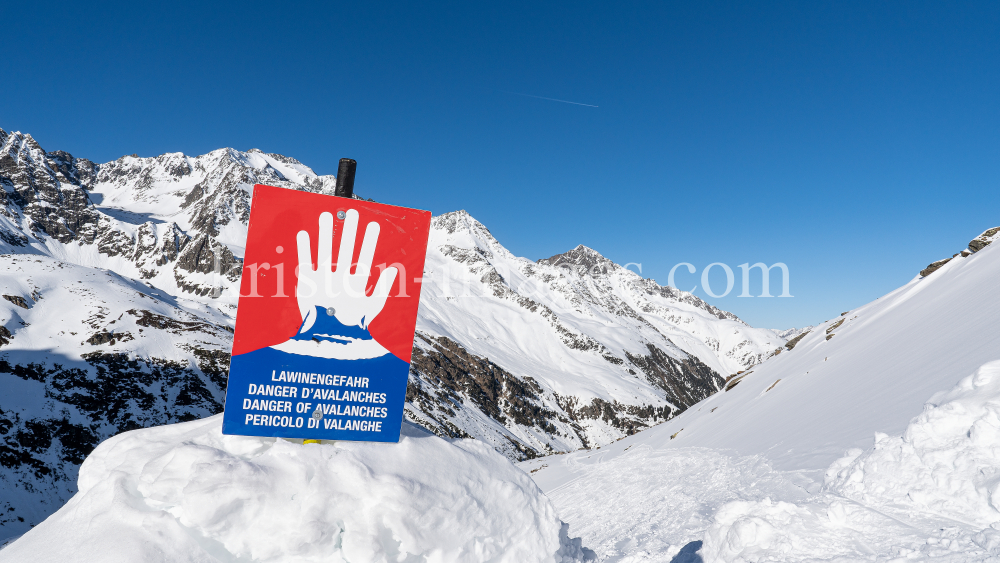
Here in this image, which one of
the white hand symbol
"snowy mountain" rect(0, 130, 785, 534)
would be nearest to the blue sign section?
the white hand symbol

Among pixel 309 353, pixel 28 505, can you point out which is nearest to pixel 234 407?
pixel 309 353

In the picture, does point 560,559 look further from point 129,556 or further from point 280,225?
point 280,225

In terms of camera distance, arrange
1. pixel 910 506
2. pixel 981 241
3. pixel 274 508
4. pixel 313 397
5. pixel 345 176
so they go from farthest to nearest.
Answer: pixel 981 241 < pixel 910 506 < pixel 345 176 < pixel 313 397 < pixel 274 508

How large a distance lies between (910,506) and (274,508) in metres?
7.39

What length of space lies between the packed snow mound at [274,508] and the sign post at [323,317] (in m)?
0.28

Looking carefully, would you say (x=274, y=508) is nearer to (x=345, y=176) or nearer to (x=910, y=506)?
(x=345, y=176)

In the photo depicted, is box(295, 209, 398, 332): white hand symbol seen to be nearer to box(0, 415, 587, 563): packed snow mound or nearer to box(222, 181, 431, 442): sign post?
box(222, 181, 431, 442): sign post

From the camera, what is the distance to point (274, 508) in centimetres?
338

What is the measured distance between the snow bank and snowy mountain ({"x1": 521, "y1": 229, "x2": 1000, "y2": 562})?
0.02 m

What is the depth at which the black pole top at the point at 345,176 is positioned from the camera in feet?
14.2

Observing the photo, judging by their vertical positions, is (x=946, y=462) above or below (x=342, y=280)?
below

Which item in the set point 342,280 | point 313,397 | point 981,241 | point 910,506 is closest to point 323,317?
point 342,280

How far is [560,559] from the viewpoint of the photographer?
441 centimetres

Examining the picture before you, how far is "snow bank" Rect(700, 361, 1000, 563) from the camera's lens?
16.6 feet
